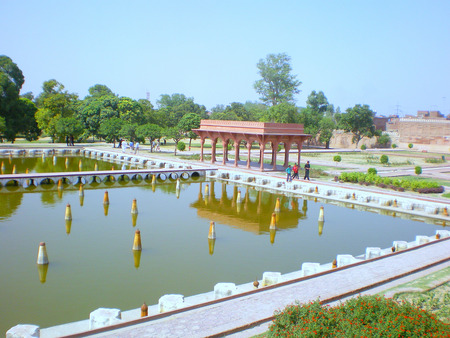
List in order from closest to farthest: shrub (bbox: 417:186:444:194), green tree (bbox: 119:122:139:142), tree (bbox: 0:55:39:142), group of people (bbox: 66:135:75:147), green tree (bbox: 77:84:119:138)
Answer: shrub (bbox: 417:186:444:194)
green tree (bbox: 119:122:139:142)
tree (bbox: 0:55:39:142)
group of people (bbox: 66:135:75:147)
green tree (bbox: 77:84:119:138)

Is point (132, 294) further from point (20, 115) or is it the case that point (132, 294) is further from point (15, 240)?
point (20, 115)

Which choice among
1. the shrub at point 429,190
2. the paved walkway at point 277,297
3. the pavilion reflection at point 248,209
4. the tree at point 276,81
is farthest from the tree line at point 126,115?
the paved walkway at point 277,297

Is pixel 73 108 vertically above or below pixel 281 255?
above

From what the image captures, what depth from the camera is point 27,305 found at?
11047mm

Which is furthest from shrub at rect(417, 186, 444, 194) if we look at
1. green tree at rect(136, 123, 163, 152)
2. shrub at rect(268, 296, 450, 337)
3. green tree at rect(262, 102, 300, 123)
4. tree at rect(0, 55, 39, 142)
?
tree at rect(0, 55, 39, 142)

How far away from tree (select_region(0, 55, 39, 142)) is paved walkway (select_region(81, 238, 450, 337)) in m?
48.7

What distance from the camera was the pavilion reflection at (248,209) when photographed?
67.7 feet

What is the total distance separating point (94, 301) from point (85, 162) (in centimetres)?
3432

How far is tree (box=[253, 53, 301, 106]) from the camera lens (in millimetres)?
85438

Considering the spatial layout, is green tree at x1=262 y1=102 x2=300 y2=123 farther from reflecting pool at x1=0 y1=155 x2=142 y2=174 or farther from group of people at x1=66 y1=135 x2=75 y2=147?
reflecting pool at x1=0 y1=155 x2=142 y2=174

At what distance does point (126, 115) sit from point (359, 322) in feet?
191

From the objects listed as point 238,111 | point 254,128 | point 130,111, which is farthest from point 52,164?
point 238,111

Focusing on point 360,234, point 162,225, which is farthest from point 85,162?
point 360,234

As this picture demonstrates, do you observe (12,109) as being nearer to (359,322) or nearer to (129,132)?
(129,132)
